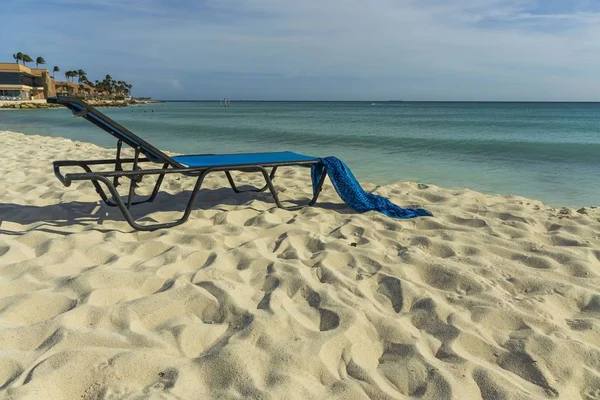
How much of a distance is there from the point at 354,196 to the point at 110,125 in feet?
7.30

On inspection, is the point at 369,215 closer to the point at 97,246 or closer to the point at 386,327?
the point at 386,327

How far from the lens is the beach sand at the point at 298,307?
1.78 meters

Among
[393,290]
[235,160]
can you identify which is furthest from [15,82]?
[393,290]

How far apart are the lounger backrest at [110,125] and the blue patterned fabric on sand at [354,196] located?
141 centimetres

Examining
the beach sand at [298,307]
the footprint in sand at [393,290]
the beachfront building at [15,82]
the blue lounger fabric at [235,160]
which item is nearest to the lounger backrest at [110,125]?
the blue lounger fabric at [235,160]

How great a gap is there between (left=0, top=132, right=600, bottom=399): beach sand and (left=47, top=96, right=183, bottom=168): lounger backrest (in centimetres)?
57

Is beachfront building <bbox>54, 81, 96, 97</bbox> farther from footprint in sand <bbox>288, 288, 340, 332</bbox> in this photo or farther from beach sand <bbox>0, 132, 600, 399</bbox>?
footprint in sand <bbox>288, 288, 340, 332</bbox>

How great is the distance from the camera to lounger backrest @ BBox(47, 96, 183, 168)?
335cm

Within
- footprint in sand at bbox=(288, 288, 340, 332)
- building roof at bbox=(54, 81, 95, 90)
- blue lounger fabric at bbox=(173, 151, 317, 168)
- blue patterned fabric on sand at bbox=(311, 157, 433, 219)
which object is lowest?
footprint in sand at bbox=(288, 288, 340, 332)

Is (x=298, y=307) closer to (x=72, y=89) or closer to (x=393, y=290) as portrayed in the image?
(x=393, y=290)

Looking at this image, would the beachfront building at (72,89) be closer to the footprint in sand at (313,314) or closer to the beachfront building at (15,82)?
the beachfront building at (15,82)

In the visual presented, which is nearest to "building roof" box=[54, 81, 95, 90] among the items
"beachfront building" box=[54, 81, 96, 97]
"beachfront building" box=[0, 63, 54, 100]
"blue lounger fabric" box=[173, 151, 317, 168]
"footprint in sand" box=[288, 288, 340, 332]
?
"beachfront building" box=[54, 81, 96, 97]

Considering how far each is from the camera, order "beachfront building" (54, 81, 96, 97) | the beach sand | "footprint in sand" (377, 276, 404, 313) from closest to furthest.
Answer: the beach sand
"footprint in sand" (377, 276, 404, 313)
"beachfront building" (54, 81, 96, 97)

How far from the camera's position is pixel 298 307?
7.75 ft
